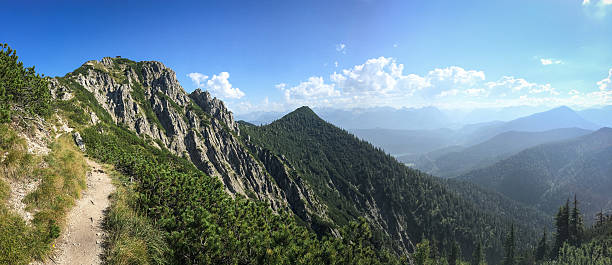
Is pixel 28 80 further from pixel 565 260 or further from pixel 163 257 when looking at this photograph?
pixel 565 260

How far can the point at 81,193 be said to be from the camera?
22.5 m

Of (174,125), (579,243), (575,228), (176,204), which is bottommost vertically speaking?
(579,243)

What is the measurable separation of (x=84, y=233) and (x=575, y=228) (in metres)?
162

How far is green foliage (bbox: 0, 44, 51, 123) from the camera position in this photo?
2625 centimetres

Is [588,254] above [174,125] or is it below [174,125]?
below

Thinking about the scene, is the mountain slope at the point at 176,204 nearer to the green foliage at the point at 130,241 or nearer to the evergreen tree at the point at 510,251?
the green foliage at the point at 130,241

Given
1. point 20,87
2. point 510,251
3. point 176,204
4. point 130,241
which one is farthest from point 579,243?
point 20,87

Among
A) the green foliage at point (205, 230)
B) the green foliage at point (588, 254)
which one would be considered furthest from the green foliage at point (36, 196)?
the green foliage at point (588, 254)

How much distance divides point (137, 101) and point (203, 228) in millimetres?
164671

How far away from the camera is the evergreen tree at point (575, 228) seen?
102 metres

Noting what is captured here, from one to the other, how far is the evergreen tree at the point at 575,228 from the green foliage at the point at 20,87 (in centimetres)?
16793

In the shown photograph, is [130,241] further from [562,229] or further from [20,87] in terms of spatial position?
[562,229]

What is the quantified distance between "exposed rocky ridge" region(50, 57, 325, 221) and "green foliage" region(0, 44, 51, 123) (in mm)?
108853

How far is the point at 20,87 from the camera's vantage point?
91.3 ft
